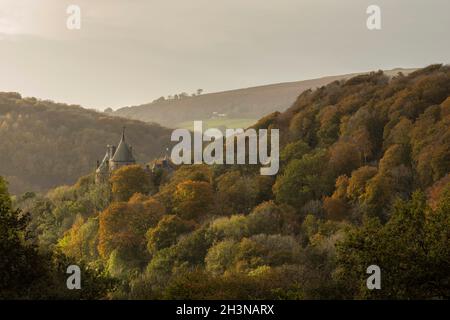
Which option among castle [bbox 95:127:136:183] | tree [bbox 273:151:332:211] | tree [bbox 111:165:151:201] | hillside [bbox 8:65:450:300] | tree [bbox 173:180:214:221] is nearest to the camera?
hillside [bbox 8:65:450:300]

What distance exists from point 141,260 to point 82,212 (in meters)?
30.6

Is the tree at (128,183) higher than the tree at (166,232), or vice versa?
the tree at (128,183)

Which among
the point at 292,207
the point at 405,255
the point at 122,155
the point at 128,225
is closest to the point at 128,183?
the point at 122,155

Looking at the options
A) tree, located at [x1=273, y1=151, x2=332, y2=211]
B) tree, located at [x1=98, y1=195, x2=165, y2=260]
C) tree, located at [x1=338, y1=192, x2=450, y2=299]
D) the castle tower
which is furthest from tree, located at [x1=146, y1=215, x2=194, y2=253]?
tree, located at [x1=338, y1=192, x2=450, y2=299]

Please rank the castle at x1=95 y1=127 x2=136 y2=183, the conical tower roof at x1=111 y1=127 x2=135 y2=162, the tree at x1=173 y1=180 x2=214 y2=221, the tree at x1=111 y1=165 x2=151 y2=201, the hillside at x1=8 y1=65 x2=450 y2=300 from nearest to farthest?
the hillside at x1=8 y1=65 x2=450 y2=300, the tree at x1=173 y1=180 x2=214 y2=221, the tree at x1=111 y1=165 x2=151 y2=201, the castle at x1=95 y1=127 x2=136 y2=183, the conical tower roof at x1=111 y1=127 x2=135 y2=162

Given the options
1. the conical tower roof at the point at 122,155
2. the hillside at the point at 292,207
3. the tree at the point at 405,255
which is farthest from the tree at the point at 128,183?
the tree at the point at 405,255

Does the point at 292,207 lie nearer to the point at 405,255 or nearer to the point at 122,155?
the point at 122,155

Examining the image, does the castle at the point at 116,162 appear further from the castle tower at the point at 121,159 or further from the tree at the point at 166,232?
the tree at the point at 166,232

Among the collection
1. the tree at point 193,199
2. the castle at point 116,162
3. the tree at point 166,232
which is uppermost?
the castle at point 116,162

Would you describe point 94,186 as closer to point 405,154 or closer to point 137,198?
point 137,198

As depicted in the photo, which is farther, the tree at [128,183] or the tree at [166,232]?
the tree at [128,183]

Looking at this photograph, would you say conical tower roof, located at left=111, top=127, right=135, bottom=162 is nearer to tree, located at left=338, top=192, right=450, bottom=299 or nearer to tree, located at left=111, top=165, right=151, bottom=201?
tree, located at left=111, top=165, right=151, bottom=201

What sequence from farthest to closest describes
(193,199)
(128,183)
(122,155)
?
1. (122,155)
2. (128,183)
3. (193,199)
